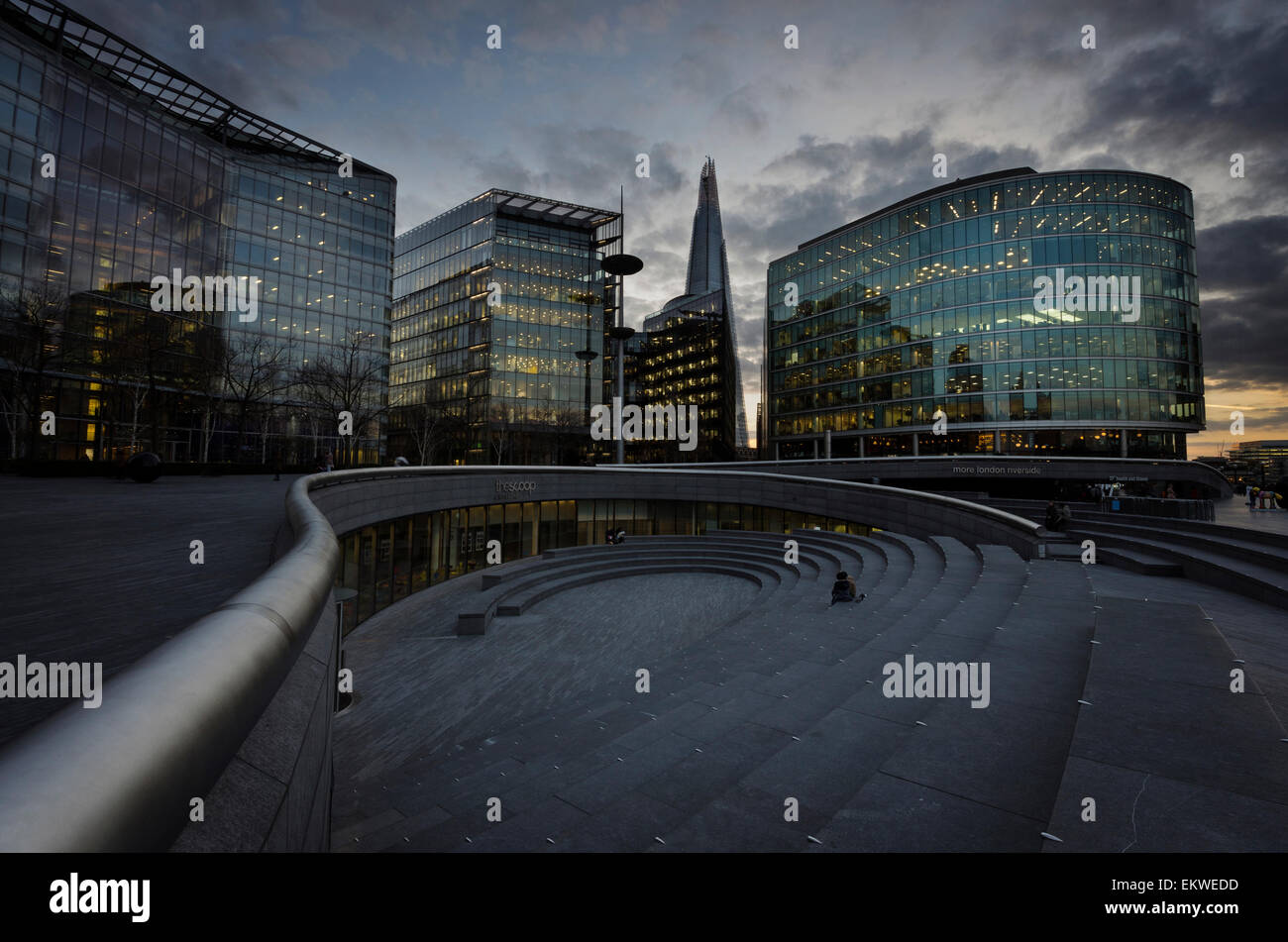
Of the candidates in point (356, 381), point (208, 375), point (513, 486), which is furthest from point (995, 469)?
point (208, 375)

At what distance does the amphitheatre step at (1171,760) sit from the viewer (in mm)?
3234

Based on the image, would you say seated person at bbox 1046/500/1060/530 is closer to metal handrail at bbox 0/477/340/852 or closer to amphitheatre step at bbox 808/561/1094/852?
amphitheatre step at bbox 808/561/1094/852

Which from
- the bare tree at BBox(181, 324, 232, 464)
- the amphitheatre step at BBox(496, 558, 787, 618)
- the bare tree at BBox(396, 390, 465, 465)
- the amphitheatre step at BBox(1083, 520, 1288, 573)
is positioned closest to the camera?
the amphitheatre step at BBox(1083, 520, 1288, 573)

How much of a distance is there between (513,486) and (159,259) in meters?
41.5

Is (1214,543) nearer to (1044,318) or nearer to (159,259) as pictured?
(1044,318)

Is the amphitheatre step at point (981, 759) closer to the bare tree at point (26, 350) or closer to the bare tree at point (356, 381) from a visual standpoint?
the bare tree at point (26, 350)

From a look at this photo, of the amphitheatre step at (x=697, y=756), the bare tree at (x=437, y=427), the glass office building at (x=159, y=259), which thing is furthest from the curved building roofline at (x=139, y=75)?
the amphitheatre step at (x=697, y=756)

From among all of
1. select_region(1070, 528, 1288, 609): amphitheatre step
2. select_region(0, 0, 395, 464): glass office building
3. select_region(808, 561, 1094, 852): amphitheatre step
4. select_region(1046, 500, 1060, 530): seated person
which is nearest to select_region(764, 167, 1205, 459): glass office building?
select_region(1046, 500, 1060, 530): seated person

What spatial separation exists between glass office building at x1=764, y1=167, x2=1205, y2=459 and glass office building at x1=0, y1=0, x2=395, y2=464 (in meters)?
63.6

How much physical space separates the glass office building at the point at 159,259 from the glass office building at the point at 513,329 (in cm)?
1143

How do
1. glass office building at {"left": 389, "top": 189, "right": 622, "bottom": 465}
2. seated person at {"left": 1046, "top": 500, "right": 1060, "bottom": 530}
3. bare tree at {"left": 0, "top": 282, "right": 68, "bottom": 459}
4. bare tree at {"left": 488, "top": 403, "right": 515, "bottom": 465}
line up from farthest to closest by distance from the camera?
1. glass office building at {"left": 389, "top": 189, "right": 622, "bottom": 465}
2. bare tree at {"left": 488, "top": 403, "right": 515, "bottom": 465}
3. bare tree at {"left": 0, "top": 282, "right": 68, "bottom": 459}
4. seated person at {"left": 1046, "top": 500, "right": 1060, "bottom": 530}

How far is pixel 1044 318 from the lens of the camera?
2349 inches

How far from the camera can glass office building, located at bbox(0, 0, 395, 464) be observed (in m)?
35.8
